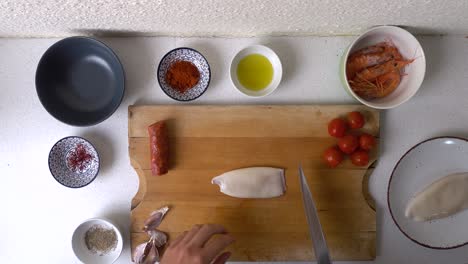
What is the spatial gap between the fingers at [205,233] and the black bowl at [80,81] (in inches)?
16.0

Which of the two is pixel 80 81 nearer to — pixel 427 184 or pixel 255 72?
pixel 255 72

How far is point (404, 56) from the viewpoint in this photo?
3.46 ft

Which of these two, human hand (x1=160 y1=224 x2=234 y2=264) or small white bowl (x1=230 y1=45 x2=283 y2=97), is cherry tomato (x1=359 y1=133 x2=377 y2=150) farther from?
human hand (x1=160 y1=224 x2=234 y2=264)

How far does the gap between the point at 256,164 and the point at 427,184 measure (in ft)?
1.64

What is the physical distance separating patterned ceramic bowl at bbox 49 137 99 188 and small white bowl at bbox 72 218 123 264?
0.12 metres

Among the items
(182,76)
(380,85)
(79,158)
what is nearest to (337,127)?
(380,85)

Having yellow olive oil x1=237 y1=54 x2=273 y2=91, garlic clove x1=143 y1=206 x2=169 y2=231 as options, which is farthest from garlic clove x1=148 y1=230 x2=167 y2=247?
yellow olive oil x1=237 y1=54 x2=273 y2=91

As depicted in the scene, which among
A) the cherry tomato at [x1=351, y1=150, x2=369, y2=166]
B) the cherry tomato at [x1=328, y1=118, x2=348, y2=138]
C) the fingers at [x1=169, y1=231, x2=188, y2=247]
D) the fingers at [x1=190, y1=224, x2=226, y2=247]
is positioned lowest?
the fingers at [x1=169, y1=231, x2=188, y2=247]

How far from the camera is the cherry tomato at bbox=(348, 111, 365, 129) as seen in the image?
1.07 metres

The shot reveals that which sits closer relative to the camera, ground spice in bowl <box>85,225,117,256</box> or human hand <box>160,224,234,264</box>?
human hand <box>160,224,234,264</box>

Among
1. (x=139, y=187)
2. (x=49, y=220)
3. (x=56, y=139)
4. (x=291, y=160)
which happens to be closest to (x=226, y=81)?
(x=291, y=160)

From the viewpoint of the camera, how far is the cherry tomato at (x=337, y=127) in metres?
1.06

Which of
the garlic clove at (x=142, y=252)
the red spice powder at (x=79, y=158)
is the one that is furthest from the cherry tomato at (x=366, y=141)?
the red spice powder at (x=79, y=158)

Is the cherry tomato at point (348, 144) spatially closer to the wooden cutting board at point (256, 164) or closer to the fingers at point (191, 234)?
the wooden cutting board at point (256, 164)
